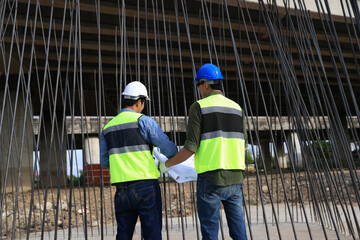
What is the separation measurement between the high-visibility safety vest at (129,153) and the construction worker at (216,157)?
0.20 metres

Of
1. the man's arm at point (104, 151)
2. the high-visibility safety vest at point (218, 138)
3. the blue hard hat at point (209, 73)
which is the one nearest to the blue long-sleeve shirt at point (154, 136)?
the high-visibility safety vest at point (218, 138)

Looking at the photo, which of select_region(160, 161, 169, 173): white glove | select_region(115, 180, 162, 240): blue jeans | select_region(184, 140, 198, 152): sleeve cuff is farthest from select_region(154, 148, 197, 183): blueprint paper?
select_region(184, 140, 198, 152): sleeve cuff

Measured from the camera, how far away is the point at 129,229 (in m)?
2.29

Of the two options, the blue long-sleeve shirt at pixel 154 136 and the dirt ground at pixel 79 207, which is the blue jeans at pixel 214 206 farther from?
the blue long-sleeve shirt at pixel 154 136

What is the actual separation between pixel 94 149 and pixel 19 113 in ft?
15.7

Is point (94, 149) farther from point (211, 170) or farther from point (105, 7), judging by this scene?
point (211, 170)

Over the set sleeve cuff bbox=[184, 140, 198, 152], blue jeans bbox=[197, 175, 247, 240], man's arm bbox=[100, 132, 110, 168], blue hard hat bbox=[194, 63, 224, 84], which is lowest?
blue jeans bbox=[197, 175, 247, 240]

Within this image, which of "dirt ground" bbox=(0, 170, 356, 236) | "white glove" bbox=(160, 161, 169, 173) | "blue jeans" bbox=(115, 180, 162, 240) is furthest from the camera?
"dirt ground" bbox=(0, 170, 356, 236)

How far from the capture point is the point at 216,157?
2.07 metres

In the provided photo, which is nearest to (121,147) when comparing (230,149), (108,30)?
(230,149)

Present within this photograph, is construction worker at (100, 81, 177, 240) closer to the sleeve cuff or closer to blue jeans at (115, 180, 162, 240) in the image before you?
blue jeans at (115, 180, 162, 240)

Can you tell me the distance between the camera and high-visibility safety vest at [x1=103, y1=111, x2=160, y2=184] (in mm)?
2209

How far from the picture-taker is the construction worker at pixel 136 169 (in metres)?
2.19

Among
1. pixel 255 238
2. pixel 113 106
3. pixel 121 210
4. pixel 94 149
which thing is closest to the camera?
pixel 121 210
